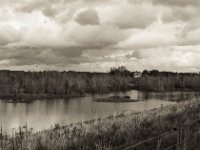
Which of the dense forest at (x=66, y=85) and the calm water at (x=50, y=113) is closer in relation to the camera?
the calm water at (x=50, y=113)

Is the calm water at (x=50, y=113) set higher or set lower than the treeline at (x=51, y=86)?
lower

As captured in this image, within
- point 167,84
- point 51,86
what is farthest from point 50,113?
point 167,84

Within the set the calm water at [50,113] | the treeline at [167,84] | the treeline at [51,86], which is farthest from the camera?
the treeline at [167,84]

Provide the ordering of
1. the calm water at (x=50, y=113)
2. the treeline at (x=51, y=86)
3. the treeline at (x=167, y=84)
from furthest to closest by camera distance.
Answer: the treeline at (x=167, y=84)
the treeline at (x=51, y=86)
the calm water at (x=50, y=113)

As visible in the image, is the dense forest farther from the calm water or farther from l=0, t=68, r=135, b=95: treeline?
the calm water

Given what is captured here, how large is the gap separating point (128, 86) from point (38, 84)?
29.8 metres

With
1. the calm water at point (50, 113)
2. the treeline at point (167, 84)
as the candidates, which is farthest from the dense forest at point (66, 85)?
the calm water at point (50, 113)

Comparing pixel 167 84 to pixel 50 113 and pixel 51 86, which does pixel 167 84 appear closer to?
pixel 51 86

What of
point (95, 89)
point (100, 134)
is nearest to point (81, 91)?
point (95, 89)

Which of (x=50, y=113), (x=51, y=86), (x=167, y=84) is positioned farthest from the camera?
(x=167, y=84)

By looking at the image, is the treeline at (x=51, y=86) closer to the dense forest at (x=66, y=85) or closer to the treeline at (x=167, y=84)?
the dense forest at (x=66, y=85)

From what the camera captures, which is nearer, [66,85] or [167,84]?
[66,85]

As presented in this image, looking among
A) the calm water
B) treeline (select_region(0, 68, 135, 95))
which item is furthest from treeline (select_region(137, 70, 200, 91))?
the calm water

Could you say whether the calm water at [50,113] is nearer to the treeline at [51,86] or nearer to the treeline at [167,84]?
the treeline at [51,86]
